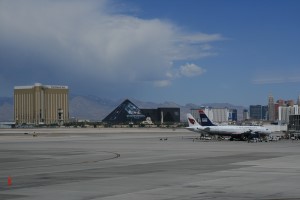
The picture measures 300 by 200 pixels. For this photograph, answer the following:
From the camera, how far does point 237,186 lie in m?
27.7

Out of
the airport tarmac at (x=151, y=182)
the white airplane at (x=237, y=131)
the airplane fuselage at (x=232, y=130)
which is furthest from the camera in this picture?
the airplane fuselage at (x=232, y=130)

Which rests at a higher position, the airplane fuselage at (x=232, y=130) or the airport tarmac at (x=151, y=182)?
the airplane fuselage at (x=232, y=130)

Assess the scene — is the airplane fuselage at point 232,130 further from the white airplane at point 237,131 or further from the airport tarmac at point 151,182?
the airport tarmac at point 151,182

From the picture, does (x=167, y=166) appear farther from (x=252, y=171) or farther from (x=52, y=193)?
(x=52, y=193)

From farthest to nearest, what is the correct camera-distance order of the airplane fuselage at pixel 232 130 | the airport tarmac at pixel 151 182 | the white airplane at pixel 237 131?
the airplane fuselage at pixel 232 130 < the white airplane at pixel 237 131 < the airport tarmac at pixel 151 182

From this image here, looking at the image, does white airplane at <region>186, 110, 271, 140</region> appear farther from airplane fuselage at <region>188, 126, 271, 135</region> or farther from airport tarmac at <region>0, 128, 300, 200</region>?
airport tarmac at <region>0, 128, 300, 200</region>

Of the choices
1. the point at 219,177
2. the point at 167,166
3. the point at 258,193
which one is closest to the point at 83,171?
the point at 167,166

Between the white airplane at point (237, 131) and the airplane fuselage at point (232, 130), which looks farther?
the airplane fuselage at point (232, 130)

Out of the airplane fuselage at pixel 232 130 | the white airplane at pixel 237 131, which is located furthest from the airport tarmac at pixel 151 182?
the airplane fuselage at pixel 232 130

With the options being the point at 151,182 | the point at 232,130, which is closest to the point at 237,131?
the point at 232,130

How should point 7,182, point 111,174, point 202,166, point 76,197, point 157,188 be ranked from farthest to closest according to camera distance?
point 202,166 → point 111,174 → point 7,182 → point 157,188 → point 76,197

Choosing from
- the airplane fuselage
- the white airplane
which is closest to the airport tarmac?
the white airplane

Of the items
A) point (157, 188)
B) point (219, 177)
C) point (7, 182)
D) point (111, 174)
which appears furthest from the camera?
point (111, 174)

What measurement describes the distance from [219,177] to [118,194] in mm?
9346
